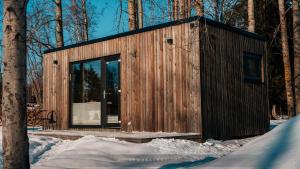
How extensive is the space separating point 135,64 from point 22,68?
6.32 metres

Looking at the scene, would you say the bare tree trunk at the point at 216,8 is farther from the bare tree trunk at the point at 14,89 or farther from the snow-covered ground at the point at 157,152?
the bare tree trunk at the point at 14,89

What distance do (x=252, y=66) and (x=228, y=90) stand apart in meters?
1.57

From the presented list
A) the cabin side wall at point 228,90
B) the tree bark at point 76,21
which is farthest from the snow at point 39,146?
the tree bark at point 76,21

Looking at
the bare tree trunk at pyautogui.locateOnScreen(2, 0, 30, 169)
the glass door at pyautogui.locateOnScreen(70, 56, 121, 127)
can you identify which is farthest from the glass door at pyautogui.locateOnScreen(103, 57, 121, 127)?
the bare tree trunk at pyautogui.locateOnScreen(2, 0, 30, 169)

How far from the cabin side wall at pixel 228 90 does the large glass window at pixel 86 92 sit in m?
3.29

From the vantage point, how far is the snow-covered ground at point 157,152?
3744mm

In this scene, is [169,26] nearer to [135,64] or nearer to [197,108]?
[135,64]

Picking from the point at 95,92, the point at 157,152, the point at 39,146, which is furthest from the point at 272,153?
the point at 95,92

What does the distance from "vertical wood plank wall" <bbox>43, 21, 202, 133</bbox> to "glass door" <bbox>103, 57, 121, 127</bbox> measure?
0.78ft

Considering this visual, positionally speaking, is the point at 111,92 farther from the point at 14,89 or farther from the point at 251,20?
the point at 14,89

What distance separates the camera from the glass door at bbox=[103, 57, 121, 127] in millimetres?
10884

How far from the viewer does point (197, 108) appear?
9.18 meters

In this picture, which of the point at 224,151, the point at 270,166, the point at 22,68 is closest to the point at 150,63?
the point at 224,151

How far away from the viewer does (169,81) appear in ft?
31.9
